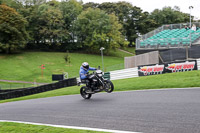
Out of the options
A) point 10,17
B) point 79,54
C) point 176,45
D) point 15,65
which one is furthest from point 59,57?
point 176,45

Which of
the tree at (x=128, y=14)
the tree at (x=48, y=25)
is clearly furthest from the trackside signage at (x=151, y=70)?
the tree at (x=128, y=14)

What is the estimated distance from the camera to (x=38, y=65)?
5438cm

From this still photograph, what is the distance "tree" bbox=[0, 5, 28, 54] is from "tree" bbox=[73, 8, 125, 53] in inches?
653

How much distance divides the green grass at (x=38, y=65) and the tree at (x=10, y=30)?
10.3ft

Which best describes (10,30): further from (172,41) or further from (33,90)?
(172,41)

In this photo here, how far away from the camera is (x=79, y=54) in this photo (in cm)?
6662

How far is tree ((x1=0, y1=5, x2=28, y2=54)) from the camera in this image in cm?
5703

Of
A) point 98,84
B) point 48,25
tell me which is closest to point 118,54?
point 48,25

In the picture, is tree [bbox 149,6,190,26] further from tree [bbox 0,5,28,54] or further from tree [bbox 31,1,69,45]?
tree [bbox 0,5,28,54]

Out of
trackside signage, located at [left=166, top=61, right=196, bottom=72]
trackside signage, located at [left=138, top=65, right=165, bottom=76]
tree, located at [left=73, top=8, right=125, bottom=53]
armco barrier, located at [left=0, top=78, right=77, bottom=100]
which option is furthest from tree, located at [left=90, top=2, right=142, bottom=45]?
trackside signage, located at [left=166, top=61, right=196, bottom=72]

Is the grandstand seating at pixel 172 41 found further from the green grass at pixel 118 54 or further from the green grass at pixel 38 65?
the green grass at pixel 118 54

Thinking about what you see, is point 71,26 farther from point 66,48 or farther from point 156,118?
point 156,118

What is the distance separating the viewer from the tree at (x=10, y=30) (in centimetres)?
5703

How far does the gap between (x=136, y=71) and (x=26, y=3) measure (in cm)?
6251
